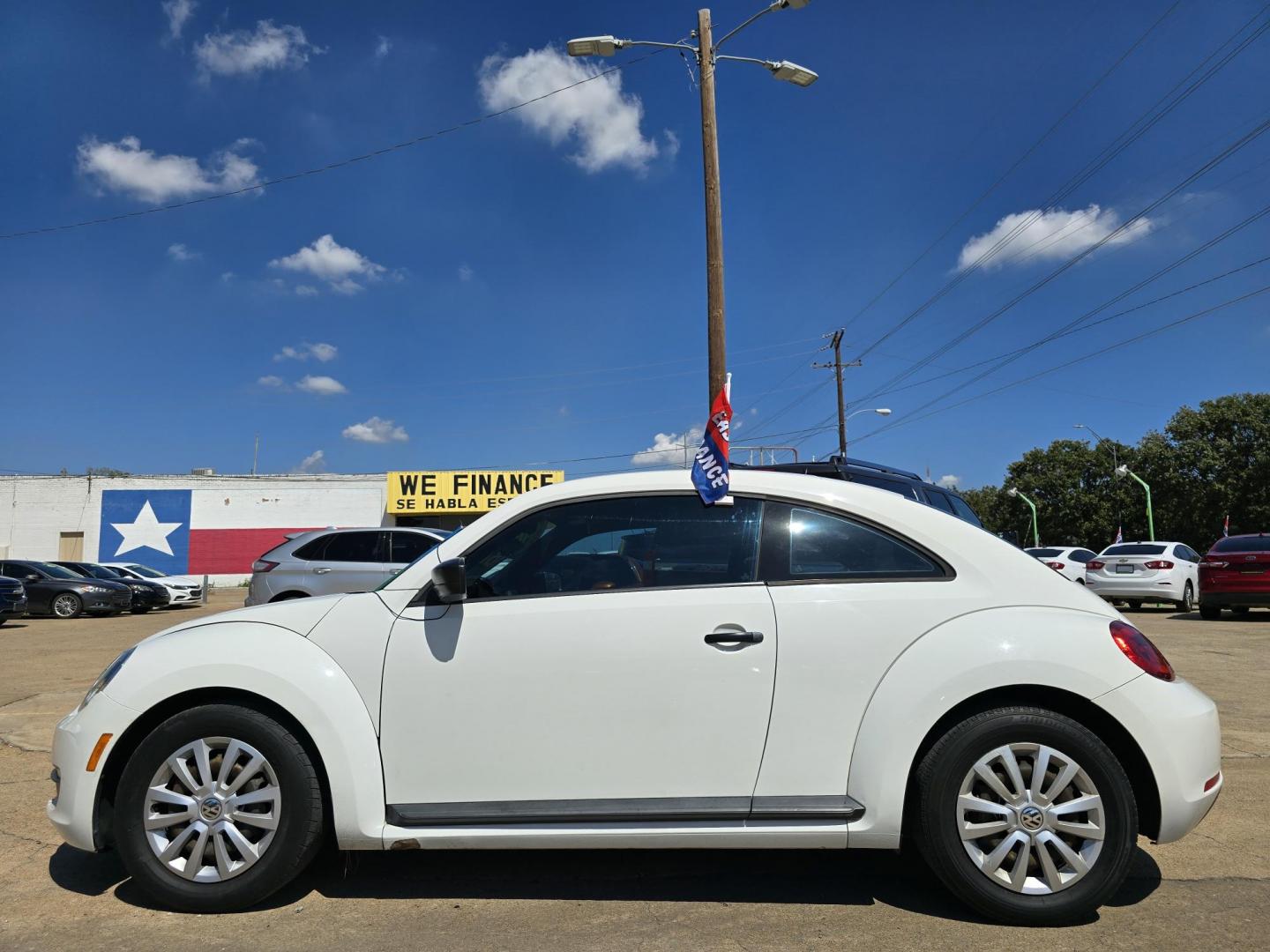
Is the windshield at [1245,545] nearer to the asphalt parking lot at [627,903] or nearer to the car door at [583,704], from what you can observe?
the asphalt parking lot at [627,903]

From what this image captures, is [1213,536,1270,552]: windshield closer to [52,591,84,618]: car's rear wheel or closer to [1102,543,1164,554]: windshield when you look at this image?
[1102,543,1164,554]: windshield

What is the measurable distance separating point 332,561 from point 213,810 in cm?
909

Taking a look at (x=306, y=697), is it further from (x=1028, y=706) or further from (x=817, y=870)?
(x=1028, y=706)

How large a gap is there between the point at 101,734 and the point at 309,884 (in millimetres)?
1022

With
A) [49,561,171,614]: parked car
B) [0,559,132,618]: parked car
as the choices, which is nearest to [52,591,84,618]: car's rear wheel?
[0,559,132,618]: parked car

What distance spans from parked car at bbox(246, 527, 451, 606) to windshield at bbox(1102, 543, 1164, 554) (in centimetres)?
1428

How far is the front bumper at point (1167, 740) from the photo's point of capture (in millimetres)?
3104

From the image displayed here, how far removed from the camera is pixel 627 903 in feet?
11.0

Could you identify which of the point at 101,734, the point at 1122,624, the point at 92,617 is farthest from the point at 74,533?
the point at 1122,624

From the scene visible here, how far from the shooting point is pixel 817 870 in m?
3.71

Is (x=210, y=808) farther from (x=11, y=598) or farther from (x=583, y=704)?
(x=11, y=598)

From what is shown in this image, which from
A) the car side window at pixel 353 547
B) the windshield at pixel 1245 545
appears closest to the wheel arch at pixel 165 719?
the car side window at pixel 353 547

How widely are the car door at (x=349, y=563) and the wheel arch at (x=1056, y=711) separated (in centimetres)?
953

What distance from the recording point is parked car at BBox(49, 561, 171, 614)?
21625 millimetres
